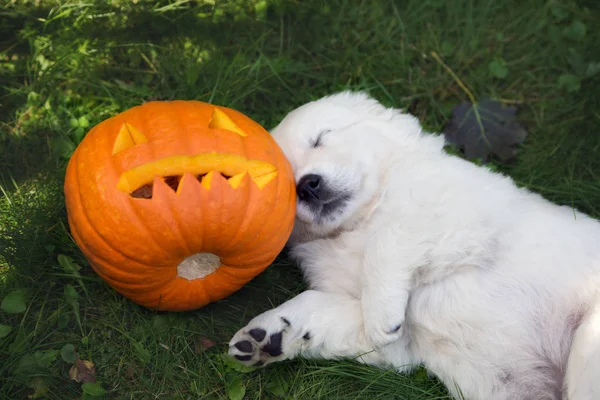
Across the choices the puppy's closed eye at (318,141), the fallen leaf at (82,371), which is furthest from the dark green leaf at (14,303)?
the puppy's closed eye at (318,141)

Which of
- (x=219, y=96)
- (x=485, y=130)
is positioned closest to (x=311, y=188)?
(x=219, y=96)

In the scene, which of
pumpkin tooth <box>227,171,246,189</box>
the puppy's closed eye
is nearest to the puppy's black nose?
the puppy's closed eye

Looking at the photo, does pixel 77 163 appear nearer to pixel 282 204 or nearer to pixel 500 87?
pixel 282 204

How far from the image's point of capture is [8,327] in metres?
3.17

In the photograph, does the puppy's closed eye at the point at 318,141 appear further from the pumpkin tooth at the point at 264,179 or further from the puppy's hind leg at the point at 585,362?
the puppy's hind leg at the point at 585,362

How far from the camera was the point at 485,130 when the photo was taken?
4.39m

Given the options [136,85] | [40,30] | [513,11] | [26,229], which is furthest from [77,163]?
[513,11]

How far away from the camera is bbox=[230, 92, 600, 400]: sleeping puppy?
298 centimetres

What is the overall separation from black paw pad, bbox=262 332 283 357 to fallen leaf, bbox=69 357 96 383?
35.6 inches

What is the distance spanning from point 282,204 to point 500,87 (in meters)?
2.44

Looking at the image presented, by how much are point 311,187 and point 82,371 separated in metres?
1.50

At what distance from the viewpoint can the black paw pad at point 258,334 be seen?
10.1 feet

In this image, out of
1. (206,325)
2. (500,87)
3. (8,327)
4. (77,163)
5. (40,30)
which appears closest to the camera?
(77,163)

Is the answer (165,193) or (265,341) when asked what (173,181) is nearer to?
(165,193)
